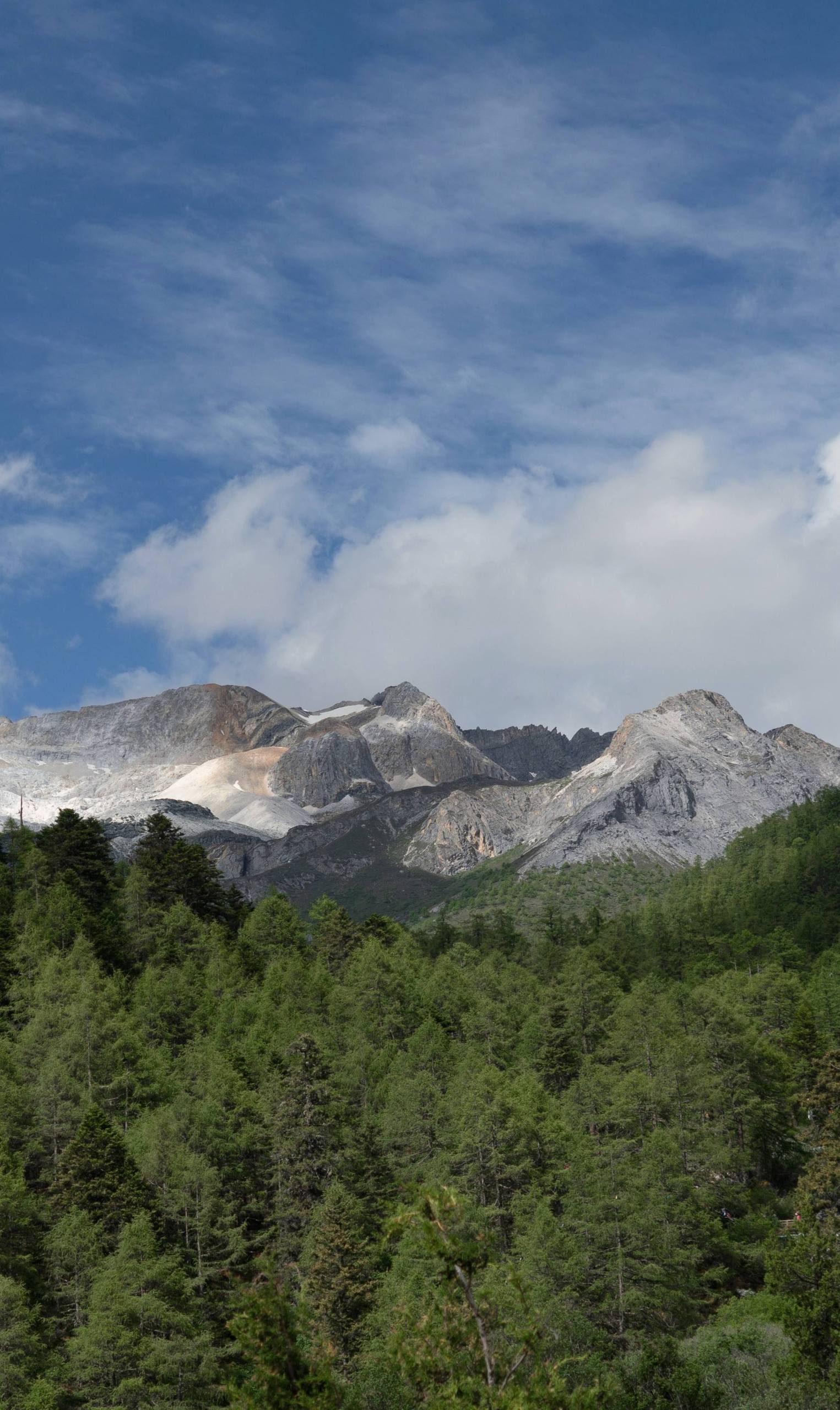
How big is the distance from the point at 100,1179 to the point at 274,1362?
3657cm

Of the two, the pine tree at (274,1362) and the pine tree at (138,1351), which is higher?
the pine tree at (274,1362)

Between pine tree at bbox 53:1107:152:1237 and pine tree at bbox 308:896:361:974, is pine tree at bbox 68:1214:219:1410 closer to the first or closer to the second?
pine tree at bbox 53:1107:152:1237

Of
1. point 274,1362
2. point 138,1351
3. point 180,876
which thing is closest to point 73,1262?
point 138,1351

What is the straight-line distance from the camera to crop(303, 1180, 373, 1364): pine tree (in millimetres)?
56938

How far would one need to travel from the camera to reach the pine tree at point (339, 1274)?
56938mm

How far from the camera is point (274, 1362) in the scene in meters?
28.5

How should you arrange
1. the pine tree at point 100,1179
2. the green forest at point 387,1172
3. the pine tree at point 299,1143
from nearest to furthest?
the green forest at point 387,1172, the pine tree at point 100,1179, the pine tree at point 299,1143

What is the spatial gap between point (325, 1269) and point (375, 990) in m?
36.5

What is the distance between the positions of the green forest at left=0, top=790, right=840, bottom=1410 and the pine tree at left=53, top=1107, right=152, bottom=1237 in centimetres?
14

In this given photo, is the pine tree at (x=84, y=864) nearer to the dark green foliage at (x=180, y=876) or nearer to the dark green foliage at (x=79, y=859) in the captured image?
the dark green foliage at (x=79, y=859)

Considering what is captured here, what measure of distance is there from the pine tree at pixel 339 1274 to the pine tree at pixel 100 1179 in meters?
9.16

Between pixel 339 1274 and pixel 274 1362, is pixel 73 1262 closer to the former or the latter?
pixel 339 1274

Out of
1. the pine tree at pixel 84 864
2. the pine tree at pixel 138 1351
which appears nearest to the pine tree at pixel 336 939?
the pine tree at pixel 84 864

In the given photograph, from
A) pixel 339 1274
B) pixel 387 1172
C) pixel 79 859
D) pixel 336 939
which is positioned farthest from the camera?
pixel 336 939
